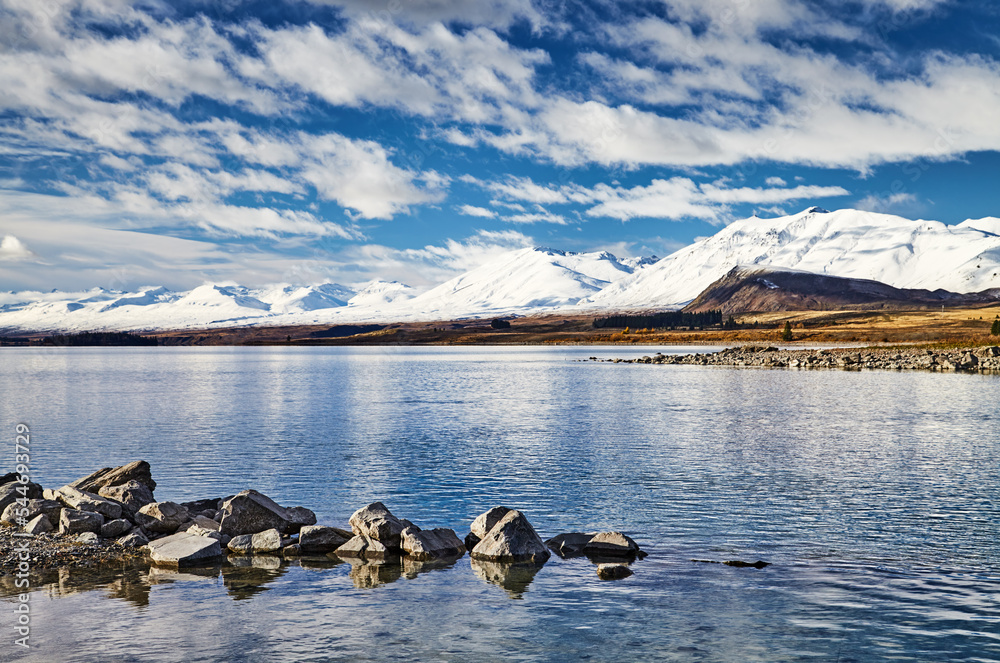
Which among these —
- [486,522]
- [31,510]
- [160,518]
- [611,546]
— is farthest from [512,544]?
[31,510]

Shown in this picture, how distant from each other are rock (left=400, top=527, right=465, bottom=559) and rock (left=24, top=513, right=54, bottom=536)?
10526 mm

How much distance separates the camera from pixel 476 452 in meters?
36.9

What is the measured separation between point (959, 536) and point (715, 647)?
10847 millimetres

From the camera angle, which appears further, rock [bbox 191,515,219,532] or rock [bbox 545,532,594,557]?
rock [bbox 191,515,219,532]

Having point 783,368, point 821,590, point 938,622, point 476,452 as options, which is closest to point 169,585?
point 821,590

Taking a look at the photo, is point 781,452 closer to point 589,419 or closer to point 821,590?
point 589,419

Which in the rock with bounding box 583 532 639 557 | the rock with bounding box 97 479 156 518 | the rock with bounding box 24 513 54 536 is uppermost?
the rock with bounding box 97 479 156 518

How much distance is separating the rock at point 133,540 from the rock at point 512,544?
917 centimetres

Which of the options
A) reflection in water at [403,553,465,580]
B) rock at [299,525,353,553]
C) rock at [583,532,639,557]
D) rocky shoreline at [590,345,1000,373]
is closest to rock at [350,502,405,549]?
rock at [299,525,353,553]

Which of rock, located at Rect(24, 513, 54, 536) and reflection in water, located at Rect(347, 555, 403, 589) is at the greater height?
rock, located at Rect(24, 513, 54, 536)

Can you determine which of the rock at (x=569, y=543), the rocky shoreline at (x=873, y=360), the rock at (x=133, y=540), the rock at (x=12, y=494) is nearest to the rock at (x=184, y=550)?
the rock at (x=133, y=540)

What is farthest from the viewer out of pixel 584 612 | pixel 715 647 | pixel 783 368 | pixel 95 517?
pixel 783 368

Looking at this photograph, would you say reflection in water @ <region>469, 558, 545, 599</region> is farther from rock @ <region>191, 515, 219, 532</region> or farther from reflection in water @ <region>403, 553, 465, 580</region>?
rock @ <region>191, 515, 219, 532</region>

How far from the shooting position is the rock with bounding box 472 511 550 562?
19.6 meters
